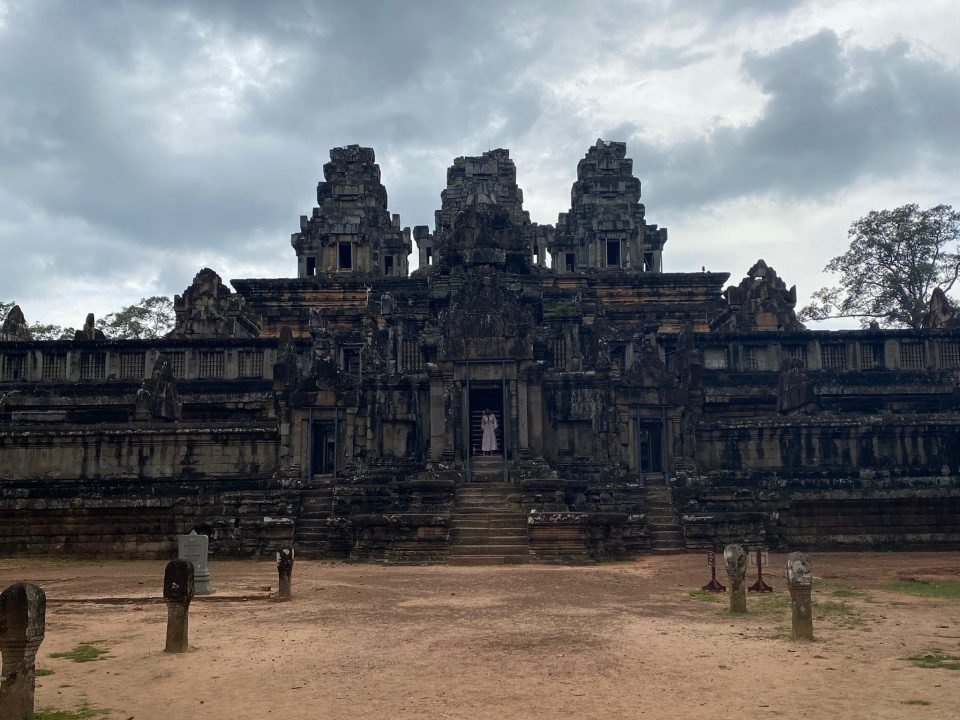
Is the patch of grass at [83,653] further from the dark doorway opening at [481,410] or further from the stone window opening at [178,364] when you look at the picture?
the stone window opening at [178,364]

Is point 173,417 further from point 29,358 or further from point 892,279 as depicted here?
point 892,279

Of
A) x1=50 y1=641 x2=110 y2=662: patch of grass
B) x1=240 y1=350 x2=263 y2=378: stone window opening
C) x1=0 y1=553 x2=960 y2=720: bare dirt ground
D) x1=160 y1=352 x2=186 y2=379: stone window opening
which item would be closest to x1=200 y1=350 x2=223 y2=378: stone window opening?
x1=160 y1=352 x2=186 y2=379: stone window opening

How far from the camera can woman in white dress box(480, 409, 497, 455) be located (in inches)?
1152

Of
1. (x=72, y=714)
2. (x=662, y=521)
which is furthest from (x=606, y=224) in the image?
(x=72, y=714)

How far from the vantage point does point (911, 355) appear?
116 ft

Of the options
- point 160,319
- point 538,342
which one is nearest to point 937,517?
point 538,342

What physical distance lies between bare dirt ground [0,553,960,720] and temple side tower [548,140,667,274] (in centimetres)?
3583

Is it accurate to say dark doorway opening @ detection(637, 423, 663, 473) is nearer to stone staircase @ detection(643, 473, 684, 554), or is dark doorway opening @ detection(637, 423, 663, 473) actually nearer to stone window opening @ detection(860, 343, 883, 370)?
stone staircase @ detection(643, 473, 684, 554)

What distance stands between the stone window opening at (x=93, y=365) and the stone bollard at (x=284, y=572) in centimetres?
2482

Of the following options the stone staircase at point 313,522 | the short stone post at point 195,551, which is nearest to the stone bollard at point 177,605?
the short stone post at point 195,551

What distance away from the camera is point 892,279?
49969 millimetres

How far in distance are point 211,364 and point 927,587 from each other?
28.4 meters

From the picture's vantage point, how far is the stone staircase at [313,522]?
2388 cm

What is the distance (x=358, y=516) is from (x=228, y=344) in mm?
16863
